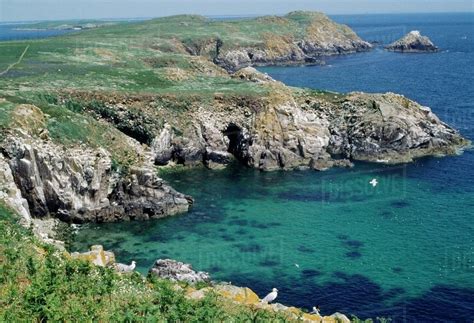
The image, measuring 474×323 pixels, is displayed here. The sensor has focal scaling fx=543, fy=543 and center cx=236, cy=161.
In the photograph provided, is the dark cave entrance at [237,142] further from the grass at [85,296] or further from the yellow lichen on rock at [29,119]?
the grass at [85,296]

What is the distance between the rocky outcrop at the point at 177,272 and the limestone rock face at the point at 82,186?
16.0 metres

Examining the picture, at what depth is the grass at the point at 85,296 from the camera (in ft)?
78.6

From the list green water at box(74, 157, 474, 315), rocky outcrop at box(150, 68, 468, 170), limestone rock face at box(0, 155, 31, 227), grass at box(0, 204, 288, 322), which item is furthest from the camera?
rocky outcrop at box(150, 68, 468, 170)

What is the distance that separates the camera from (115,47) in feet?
452

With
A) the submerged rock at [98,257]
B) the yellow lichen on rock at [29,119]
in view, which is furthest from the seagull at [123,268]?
the yellow lichen on rock at [29,119]

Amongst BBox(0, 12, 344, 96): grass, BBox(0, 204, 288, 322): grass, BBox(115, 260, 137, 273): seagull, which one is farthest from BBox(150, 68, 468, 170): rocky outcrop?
BBox(0, 204, 288, 322): grass

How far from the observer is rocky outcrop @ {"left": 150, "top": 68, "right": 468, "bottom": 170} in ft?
280

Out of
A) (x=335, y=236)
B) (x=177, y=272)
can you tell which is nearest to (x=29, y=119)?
(x=177, y=272)

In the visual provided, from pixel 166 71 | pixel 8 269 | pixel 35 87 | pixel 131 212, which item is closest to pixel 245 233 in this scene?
pixel 131 212

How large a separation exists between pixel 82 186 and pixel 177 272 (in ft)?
71.6

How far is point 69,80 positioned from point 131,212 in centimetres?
3853

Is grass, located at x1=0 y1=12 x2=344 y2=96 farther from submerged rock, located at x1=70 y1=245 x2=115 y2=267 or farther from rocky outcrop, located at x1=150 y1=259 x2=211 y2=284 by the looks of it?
submerged rock, located at x1=70 y1=245 x2=115 y2=267

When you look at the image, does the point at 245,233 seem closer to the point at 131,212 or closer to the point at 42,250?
the point at 131,212

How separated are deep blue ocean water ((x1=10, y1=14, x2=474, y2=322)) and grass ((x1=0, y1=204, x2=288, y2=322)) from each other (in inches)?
802
